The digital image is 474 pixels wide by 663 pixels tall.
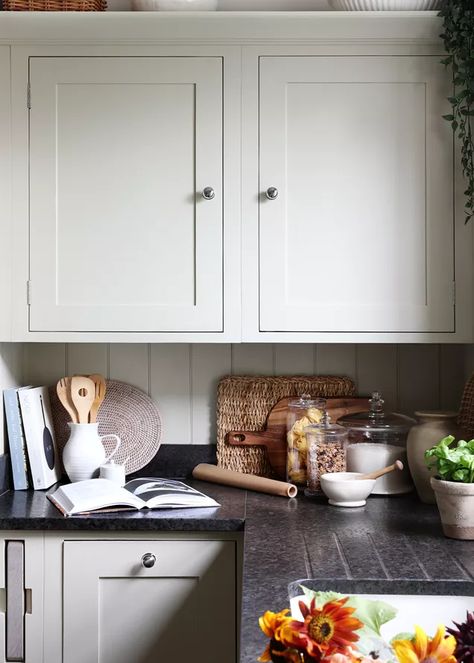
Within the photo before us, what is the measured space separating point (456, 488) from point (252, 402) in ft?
2.95

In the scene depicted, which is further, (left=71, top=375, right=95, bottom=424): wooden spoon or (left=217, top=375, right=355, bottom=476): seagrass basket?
(left=217, top=375, right=355, bottom=476): seagrass basket

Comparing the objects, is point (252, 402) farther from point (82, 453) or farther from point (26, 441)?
point (26, 441)

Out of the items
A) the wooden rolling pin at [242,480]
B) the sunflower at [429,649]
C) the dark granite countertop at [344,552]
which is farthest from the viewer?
the wooden rolling pin at [242,480]

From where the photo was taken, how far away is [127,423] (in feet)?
8.48

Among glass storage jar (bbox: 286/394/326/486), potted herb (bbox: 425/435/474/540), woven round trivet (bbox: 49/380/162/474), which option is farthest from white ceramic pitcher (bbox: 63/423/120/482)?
potted herb (bbox: 425/435/474/540)

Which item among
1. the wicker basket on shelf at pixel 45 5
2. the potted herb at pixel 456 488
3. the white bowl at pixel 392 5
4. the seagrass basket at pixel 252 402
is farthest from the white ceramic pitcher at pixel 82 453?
the white bowl at pixel 392 5

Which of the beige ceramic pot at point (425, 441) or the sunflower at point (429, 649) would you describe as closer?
the sunflower at point (429, 649)

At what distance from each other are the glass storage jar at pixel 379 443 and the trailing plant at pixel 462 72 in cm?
64

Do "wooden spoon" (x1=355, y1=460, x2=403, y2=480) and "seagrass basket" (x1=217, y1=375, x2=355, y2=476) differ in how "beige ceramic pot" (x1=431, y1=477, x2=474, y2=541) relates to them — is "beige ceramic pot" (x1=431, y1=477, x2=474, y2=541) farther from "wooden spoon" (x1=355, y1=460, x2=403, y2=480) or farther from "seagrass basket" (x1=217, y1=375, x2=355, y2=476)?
"seagrass basket" (x1=217, y1=375, x2=355, y2=476)

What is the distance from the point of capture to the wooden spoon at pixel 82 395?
242 centimetres

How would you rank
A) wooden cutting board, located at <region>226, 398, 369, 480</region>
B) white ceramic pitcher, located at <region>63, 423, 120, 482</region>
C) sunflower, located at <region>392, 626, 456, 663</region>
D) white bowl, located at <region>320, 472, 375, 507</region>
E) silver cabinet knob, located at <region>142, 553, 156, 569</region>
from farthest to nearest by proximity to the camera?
wooden cutting board, located at <region>226, 398, 369, 480</region>
white ceramic pitcher, located at <region>63, 423, 120, 482</region>
white bowl, located at <region>320, 472, 375, 507</region>
silver cabinet knob, located at <region>142, 553, 156, 569</region>
sunflower, located at <region>392, 626, 456, 663</region>

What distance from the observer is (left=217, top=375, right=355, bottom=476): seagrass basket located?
258 centimetres

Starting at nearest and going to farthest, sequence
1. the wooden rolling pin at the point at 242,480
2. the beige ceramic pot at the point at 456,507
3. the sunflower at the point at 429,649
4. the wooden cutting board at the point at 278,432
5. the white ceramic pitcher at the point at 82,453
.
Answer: the sunflower at the point at 429,649 → the beige ceramic pot at the point at 456,507 → the wooden rolling pin at the point at 242,480 → the white ceramic pitcher at the point at 82,453 → the wooden cutting board at the point at 278,432

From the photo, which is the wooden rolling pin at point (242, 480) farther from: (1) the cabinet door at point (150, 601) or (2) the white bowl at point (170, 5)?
(2) the white bowl at point (170, 5)
